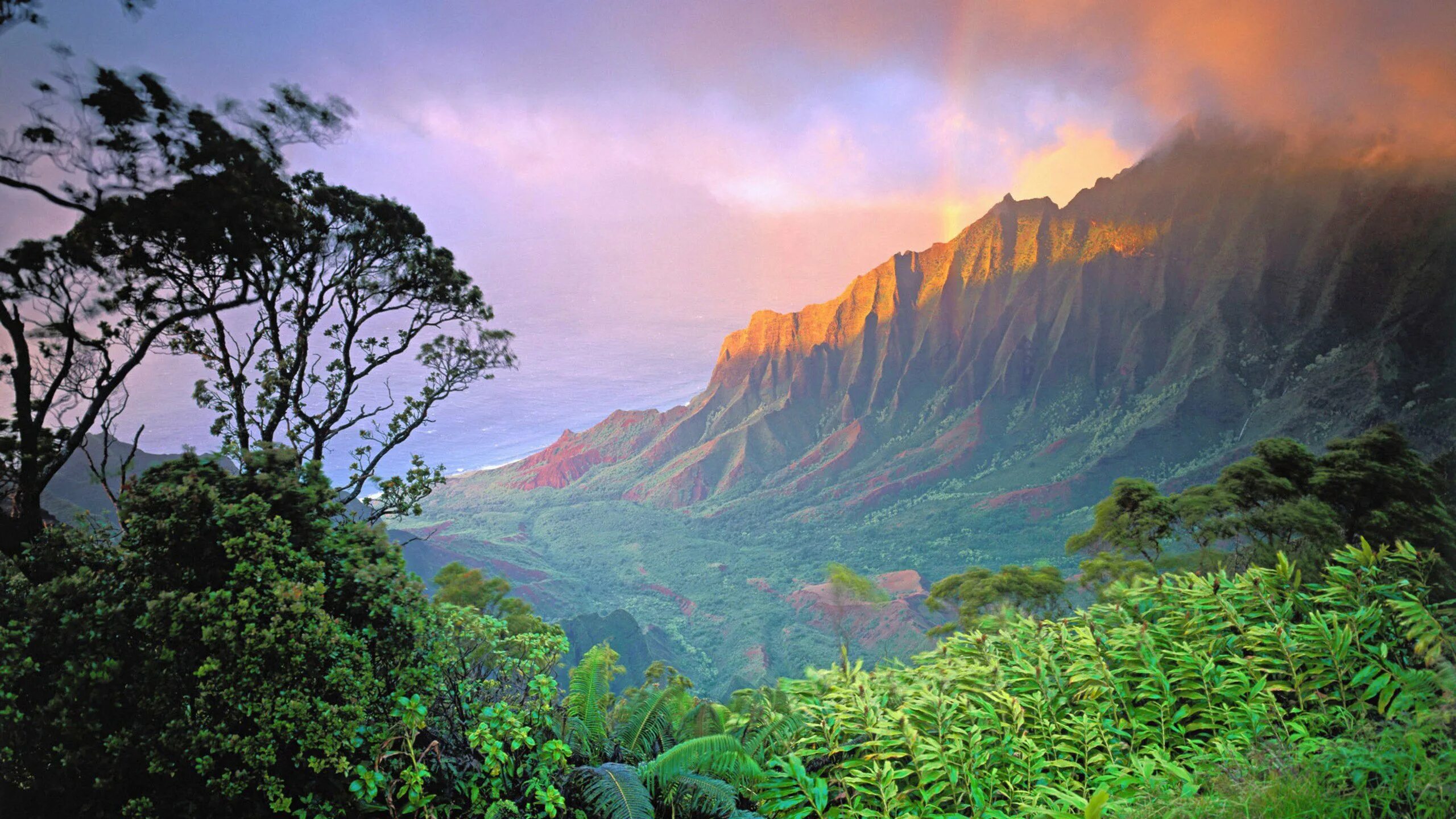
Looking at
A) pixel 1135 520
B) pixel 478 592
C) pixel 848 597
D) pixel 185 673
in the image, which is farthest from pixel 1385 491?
pixel 848 597

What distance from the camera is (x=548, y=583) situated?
1953 inches

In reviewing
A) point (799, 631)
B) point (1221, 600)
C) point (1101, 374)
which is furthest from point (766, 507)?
point (1221, 600)

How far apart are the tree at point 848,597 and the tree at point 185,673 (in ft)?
81.9

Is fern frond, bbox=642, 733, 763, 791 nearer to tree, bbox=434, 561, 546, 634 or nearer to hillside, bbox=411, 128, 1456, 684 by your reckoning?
tree, bbox=434, 561, 546, 634

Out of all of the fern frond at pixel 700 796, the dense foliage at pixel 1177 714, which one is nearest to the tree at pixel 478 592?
the fern frond at pixel 700 796

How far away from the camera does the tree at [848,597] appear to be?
30.3 metres

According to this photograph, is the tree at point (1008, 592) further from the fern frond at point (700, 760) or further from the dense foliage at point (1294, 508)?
the fern frond at point (700, 760)

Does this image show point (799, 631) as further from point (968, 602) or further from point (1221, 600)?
point (1221, 600)

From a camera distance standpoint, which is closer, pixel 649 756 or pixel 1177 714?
pixel 1177 714

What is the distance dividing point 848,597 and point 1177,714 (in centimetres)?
3509

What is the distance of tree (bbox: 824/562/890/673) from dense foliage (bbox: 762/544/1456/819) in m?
23.3

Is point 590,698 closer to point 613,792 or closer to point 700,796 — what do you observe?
point 700,796

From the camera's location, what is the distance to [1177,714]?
2.96 meters

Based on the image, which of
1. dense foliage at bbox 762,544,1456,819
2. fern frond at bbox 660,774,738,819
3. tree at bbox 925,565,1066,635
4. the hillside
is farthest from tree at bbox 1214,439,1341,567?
fern frond at bbox 660,774,738,819
